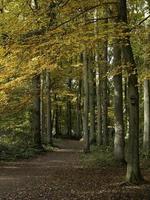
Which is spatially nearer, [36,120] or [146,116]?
[146,116]

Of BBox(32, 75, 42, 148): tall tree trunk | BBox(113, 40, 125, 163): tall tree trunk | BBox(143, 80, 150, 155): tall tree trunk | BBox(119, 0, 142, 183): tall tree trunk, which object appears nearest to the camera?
BBox(119, 0, 142, 183): tall tree trunk

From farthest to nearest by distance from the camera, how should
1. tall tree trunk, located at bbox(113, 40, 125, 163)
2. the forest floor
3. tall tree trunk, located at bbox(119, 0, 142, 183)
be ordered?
tall tree trunk, located at bbox(113, 40, 125, 163)
tall tree trunk, located at bbox(119, 0, 142, 183)
the forest floor

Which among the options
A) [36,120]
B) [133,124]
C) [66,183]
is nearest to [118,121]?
[66,183]

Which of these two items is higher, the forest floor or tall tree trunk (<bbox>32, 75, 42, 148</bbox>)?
tall tree trunk (<bbox>32, 75, 42, 148</bbox>)

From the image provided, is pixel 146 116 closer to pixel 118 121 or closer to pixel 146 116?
pixel 146 116

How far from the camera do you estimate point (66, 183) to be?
44.0ft

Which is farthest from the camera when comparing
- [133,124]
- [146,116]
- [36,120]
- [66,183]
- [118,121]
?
[36,120]

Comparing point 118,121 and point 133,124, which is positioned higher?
point 118,121

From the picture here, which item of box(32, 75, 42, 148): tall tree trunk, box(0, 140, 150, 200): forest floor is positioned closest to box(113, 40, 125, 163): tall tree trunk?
box(0, 140, 150, 200): forest floor

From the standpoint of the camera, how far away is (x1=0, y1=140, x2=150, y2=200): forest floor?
11109 millimetres

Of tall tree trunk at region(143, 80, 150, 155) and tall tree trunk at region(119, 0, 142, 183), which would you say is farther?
tall tree trunk at region(143, 80, 150, 155)

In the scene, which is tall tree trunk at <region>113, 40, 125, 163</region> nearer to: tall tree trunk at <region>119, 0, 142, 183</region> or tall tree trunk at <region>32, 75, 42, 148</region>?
tall tree trunk at <region>119, 0, 142, 183</region>

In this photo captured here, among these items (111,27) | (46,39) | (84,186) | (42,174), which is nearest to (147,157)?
(42,174)

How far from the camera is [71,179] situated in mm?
14242
